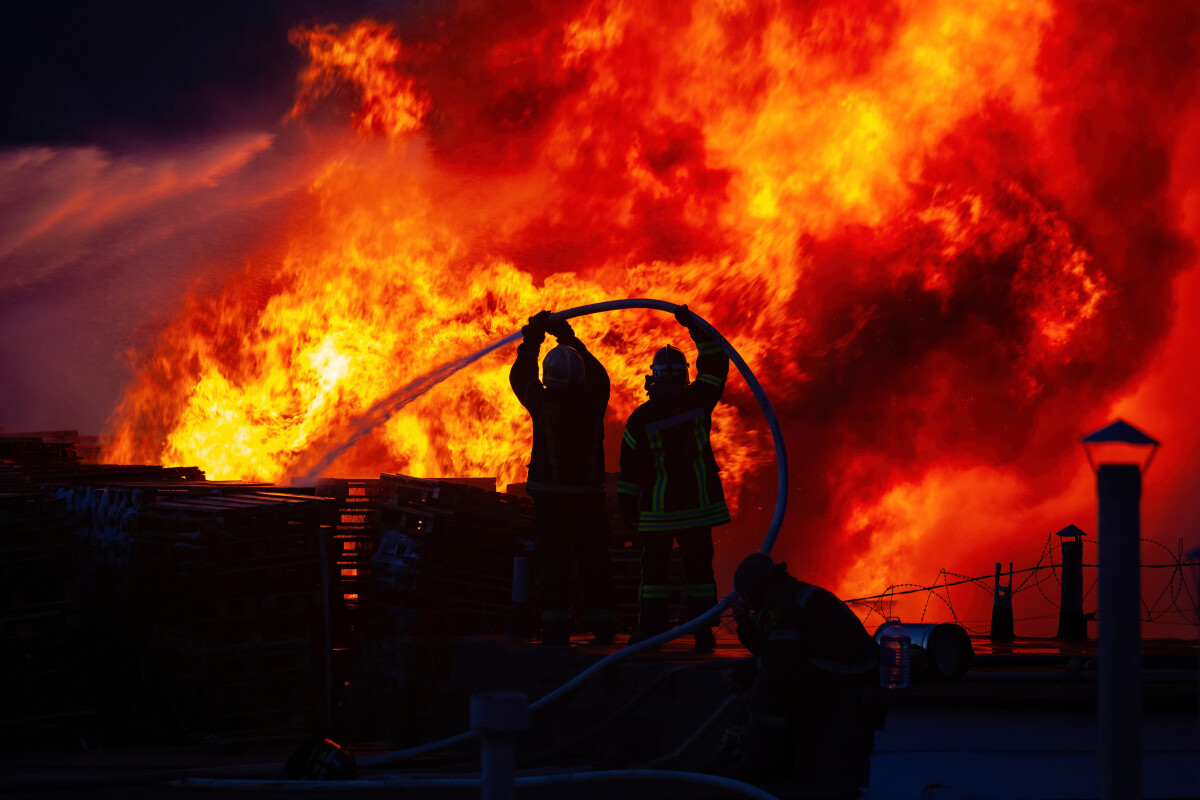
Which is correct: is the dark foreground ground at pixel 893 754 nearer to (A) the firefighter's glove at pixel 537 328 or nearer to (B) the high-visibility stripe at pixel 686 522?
(B) the high-visibility stripe at pixel 686 522

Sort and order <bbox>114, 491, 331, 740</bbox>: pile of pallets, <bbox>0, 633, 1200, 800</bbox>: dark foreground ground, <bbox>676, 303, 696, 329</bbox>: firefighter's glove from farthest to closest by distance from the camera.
Result: <bbox>114, 491, 331, 740</bbox>: pile of pallets → <bbox>676, 303, 696, 329</bbox>: firefighter's glove → <bbox>0, 633, 1200, 800</bbox>: dark foreground ground

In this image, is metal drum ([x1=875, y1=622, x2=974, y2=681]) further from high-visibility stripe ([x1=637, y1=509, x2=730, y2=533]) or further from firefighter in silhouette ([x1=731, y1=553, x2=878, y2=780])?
high-visibility stripe ([x1=637, y1=509, x2=730, y2=533])

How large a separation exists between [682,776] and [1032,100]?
2322 centimetres

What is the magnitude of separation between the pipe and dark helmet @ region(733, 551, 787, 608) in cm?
106

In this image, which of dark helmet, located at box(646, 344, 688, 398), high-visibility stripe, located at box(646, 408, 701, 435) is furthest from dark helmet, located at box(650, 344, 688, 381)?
high-visibility stripe, located at box(646, 408, 701, 435)

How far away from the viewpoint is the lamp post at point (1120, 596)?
12.2 ft

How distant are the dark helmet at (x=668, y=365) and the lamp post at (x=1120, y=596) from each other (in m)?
4.89

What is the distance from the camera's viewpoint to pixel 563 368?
8844 millimetres

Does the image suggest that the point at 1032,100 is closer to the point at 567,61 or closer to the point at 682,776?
the point at 567,61

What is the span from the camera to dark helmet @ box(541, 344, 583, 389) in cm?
885

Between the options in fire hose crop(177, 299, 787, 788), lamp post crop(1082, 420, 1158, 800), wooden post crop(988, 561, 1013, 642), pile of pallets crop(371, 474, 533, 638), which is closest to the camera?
lamp post crop(1082, 420, 1158, 800)

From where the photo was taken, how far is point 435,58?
2052 centimetres

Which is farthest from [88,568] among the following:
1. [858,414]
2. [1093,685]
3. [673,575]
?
[858,414]

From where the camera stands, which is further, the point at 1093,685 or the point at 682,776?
the point at 1093,685
